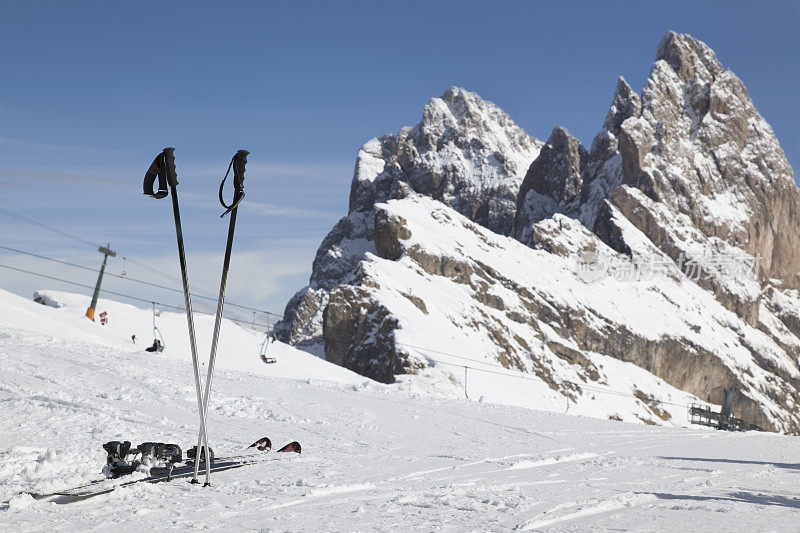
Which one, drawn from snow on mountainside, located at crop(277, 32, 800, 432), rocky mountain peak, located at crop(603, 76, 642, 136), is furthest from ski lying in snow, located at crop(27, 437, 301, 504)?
rocky mountain peak, located at crop(603, 76, 642, 136)

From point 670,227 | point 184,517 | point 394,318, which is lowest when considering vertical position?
point 184,517

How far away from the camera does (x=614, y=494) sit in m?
9.13

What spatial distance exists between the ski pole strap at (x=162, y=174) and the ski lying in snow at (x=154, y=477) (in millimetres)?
3447

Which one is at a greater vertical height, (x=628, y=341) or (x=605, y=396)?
(x=628, y=341)

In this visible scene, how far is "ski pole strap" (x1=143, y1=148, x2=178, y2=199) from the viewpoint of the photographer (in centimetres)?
865

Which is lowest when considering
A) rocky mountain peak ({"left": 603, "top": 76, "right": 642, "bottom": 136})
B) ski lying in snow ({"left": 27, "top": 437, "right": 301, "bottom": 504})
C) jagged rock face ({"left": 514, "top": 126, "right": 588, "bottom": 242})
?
ski lying in snow ({"left": 27, "top": 437, "right": 301, "bottom": 504})

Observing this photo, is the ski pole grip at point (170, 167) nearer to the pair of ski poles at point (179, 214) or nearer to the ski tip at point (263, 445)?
the pair of ski poles at point (179, 214)

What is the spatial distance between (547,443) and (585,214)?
159952 millimetres

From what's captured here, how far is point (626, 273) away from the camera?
A: 149 meters

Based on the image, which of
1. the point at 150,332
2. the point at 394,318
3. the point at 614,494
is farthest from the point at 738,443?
the point at 394,318

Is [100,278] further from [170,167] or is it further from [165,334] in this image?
[170,167]

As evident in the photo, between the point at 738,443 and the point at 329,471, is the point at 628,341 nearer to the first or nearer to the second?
the point at 738,443

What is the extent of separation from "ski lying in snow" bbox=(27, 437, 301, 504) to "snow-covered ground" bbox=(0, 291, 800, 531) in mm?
175

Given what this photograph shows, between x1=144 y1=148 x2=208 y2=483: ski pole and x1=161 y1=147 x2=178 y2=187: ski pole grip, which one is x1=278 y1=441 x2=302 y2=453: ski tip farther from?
x1=161 y1=147 x2=178 y2=187: ski pole grip
